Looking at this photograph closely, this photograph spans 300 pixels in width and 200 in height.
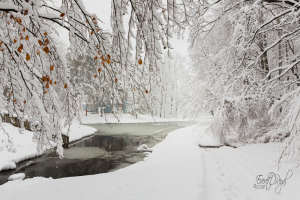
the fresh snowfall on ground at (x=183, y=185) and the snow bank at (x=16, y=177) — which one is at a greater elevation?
the fresh snowfall on ground at (x=183, y=185)

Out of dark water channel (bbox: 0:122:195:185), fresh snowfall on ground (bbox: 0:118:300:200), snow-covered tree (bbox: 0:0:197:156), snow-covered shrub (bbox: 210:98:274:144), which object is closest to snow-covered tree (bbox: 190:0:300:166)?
snow-covered shrub (bbox: 210:98:274:144)

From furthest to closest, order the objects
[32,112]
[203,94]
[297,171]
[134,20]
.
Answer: [203,94] < [297,171] < [32,112] < [134,20]

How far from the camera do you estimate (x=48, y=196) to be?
393 cm

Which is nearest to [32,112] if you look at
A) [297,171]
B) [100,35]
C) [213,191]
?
[100,35]

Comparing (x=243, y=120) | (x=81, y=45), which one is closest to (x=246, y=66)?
(x=243, y=120)

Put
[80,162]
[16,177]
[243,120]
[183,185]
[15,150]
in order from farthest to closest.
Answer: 1. [80,162]
2. [15,150]
3. [243,120]
4. [16,177]
5. [183,185]

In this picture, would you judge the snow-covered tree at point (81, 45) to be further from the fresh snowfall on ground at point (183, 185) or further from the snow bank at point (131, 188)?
the fresh snowfall on ground at point (183, 185)

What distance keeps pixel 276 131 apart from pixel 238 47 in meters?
3.95

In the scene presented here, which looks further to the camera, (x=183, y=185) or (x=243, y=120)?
(x=243, y=120)

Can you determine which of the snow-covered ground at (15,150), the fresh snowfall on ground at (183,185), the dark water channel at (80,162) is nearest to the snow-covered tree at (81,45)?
the fresh snowfall on ground at (183,185)

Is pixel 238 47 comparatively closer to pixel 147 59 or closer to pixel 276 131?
pixel 276 131

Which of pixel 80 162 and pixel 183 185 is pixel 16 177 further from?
pixel 183 185

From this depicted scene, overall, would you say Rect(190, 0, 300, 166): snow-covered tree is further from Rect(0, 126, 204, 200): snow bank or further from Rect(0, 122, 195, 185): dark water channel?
Rect(0, 122, 195, 185): dark water channel

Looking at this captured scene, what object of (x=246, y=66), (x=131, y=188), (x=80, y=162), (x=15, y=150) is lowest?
(x=80, y=162)
